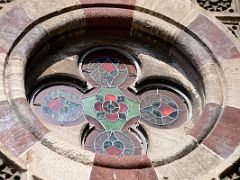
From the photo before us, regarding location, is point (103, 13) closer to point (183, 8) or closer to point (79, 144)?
point (183, 8)

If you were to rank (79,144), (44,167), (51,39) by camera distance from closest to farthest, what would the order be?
1. (44,167)
2. (79,144)
3. (51,39)

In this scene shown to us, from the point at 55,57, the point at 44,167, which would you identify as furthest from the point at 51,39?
the point at 44,167

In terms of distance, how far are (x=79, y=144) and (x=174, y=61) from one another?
6.22 feet

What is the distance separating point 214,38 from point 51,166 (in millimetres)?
2866

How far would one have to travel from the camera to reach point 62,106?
10.6 m

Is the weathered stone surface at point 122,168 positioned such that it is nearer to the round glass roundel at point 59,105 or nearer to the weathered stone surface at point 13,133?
the weathered stone surface at point 13,133

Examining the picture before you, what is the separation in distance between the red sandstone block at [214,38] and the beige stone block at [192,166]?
60.9 inches

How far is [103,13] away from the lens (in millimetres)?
11156

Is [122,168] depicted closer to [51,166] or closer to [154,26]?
[51,166]

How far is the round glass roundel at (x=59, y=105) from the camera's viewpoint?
10383 millimetres

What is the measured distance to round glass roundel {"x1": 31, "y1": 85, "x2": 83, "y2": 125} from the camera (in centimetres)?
1038

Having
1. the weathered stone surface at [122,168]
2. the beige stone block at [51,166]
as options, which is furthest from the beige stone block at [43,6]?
the weathered stone surface at [122,168]

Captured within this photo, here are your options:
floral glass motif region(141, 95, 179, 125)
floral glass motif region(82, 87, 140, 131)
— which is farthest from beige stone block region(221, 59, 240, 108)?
floral glass motif region(82, 87, 140, 131)

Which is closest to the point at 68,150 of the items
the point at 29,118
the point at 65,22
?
the point at 29,118
